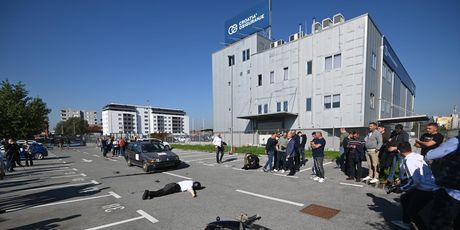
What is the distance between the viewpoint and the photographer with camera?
11.5ft

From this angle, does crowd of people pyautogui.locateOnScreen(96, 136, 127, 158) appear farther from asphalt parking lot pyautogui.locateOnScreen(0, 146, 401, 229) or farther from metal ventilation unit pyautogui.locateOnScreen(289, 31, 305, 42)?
metal ventilation unit pyautogui.locateOnScreen(289, 31, 305, 42)

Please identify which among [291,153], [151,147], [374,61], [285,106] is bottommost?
[151,147]

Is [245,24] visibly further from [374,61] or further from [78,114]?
[78,114]

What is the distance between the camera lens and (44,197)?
23.6 ft

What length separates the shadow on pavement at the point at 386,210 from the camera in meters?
4.49

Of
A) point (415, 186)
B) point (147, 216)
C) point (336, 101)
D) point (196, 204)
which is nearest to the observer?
point (415, 186)

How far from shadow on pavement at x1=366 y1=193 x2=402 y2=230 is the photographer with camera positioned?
24.1 inches

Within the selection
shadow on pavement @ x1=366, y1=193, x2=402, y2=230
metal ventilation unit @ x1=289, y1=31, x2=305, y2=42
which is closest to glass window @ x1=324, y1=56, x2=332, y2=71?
metal ventilation unit @ x1=289, y1=31, x2=305, y2=42

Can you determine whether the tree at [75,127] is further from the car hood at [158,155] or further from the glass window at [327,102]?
the glass window at [327,102]

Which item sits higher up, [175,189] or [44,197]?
[175,189]

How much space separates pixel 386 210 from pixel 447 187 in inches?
109

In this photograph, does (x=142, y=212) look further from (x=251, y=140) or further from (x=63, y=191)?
(x=251, y=140)

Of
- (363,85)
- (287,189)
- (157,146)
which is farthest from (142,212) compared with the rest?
(363,85)

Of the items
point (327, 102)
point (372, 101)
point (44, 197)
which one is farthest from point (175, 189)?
point (372, 101)
